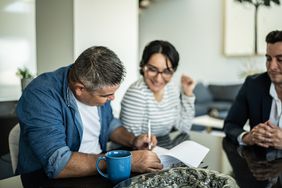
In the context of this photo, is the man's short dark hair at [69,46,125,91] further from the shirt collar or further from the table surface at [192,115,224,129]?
the table surface at [192,115,224,129]

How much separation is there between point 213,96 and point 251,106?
135 inches

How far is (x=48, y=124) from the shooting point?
1.03m

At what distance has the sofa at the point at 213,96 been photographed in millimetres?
4621

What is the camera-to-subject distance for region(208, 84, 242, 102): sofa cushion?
4.77 m

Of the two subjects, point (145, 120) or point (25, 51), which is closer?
point (145, 120)

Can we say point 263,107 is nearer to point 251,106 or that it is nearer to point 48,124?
point 251,106

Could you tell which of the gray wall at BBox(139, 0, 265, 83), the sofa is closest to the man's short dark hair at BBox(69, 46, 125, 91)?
the sofa

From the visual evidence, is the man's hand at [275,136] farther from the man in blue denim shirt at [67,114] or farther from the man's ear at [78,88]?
the man's ear at [78,88]

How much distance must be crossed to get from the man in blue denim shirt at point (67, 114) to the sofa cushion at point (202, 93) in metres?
3.77

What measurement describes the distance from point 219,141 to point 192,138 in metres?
0.13

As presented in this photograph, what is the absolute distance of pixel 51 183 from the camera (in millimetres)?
948

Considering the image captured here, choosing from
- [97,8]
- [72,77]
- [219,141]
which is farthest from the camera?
[97,8]

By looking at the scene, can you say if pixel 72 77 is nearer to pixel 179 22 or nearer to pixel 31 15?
pixel 31 15

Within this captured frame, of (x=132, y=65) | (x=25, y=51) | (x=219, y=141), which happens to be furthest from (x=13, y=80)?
(x=219, y=141)
